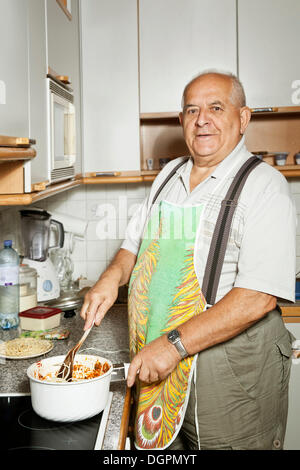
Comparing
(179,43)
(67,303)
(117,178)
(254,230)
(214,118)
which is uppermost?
(179,43)

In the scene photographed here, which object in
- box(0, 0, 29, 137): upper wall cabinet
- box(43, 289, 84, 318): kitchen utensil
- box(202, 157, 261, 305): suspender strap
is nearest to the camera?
box(0, 0, 29, 137): upper wall cabinet

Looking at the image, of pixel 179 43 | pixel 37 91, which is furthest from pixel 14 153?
pixel 179 43

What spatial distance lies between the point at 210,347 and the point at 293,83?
1427 millimetres

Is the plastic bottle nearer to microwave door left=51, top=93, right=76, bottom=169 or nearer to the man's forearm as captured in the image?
microwave door left=51, top=93, right=76, bottom=169

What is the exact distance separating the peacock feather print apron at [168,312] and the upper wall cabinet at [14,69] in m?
0.51

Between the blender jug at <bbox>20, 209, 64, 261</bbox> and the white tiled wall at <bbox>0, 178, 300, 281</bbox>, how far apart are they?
38cm

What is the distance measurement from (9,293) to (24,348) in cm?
29

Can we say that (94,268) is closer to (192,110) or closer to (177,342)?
(192,110)

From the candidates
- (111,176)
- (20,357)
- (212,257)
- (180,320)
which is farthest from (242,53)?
(20,357)

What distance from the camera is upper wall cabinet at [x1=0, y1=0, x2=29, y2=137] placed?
1.15m

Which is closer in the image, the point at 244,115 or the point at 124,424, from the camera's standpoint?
the point at 124,424

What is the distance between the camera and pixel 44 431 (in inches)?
43.1

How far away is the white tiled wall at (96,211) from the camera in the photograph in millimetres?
2721

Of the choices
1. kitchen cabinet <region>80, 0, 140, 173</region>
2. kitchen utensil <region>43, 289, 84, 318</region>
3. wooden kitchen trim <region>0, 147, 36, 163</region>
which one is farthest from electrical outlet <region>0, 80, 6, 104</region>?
kitchen cabinet <region>80, 0, 140, 173</region>
